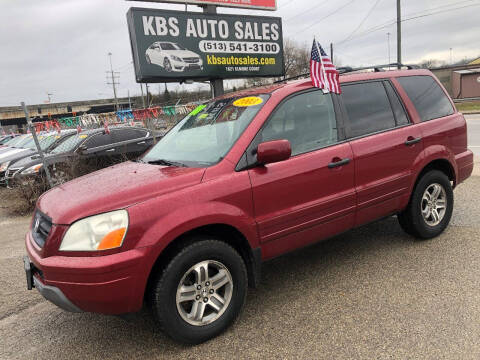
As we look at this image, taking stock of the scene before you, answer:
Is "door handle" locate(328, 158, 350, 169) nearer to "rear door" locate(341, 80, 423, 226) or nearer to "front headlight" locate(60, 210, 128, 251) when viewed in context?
"rear door" locate(341, 80, 423, 226)

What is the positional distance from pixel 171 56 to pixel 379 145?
5026 mm

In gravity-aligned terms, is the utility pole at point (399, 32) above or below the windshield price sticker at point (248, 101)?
above

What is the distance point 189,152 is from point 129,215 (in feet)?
3.44

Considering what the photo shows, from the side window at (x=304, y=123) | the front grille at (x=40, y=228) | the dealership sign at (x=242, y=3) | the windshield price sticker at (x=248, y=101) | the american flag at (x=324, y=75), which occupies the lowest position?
the front grille at (x=40, y=228)

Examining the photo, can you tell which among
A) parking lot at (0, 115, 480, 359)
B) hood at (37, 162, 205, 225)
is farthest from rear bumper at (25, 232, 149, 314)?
parking lot at (0, 115, 480, 359)

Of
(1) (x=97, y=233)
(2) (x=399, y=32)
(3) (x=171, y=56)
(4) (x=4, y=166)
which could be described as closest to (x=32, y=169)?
(4) (x=4, y=166)

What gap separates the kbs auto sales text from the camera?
23.4 feet

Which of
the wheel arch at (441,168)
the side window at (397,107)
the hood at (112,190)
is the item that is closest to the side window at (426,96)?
the side window at (397,107)

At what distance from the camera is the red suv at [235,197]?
7.80ft

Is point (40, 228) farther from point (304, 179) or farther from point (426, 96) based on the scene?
Answer: point (426, 96)

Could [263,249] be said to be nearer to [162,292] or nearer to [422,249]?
[162,292]

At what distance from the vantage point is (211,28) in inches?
306

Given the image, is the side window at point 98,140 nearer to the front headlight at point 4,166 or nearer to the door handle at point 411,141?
the front headlight at point 4,166

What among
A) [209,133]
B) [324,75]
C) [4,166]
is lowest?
[4,166]
